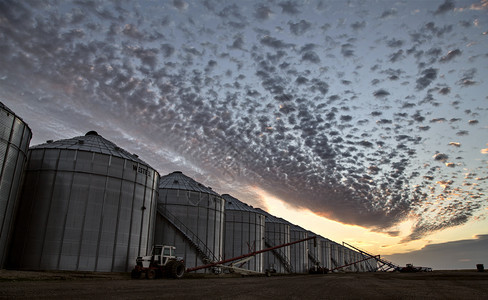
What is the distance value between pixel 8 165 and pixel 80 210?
7.39m

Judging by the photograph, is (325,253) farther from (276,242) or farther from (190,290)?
(190,290)

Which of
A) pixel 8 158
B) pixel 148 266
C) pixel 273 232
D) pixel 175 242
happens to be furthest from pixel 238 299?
pixel 273 232

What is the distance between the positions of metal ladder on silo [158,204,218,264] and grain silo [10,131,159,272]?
708cm

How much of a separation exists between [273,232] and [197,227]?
2956cm

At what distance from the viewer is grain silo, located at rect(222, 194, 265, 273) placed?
179ft

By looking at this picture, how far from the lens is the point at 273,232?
7075 cm

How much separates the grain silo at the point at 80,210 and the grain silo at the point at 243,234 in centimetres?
2140

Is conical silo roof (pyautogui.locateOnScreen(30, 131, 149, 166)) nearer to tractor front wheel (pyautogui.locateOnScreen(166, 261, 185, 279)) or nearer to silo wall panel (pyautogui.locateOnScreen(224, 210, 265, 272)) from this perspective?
tractor front wheel (pyautogui.locateOnScreen(166, 261, 185, 279))

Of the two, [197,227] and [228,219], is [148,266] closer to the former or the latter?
Result: [197,227]

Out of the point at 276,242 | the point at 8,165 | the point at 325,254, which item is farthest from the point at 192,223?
the point at 325,254

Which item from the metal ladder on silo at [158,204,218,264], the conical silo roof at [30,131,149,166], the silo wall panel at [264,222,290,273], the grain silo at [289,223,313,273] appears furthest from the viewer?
the grain silo at [289,223,313,273]

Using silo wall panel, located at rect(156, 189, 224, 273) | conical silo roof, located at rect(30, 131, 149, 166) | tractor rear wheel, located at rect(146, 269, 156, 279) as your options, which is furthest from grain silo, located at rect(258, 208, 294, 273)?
tractor rear wheel, located at rect(146, 269, 156, 279)

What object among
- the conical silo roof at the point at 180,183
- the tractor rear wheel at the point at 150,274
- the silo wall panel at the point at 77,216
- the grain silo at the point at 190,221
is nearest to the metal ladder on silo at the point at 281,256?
the grain silo at the point at 190,221

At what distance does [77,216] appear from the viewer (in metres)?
30.5
